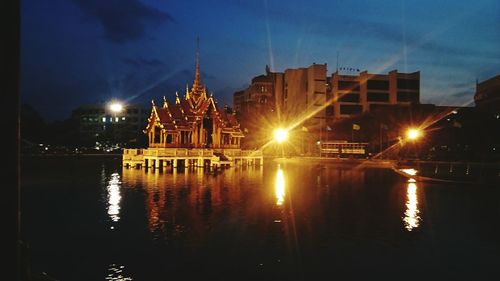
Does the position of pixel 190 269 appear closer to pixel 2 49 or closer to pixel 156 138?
pixel 2 49

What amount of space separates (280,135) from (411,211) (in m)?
82.5

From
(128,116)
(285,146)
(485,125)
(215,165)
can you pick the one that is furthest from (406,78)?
(128,116)

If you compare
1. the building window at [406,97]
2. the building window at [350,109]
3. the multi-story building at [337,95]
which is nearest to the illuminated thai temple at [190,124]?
the multi-story building at [337,95]

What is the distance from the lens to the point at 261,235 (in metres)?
14.7

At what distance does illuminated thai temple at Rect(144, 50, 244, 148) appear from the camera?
5316 cm

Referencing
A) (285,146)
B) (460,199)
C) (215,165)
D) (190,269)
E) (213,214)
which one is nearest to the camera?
(190,269)

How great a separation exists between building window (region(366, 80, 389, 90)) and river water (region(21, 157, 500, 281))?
8648 cm

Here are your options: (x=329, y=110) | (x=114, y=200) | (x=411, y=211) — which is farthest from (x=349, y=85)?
(x=114, y=200)

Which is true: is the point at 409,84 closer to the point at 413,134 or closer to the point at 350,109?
the point at 350,109

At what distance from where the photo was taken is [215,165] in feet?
169

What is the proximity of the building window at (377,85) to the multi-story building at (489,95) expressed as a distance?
22144mm

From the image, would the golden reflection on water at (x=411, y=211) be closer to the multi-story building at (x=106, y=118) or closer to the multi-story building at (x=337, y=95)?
the multi-story building at (x=337, y=95)

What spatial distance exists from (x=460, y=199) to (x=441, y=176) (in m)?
11.6

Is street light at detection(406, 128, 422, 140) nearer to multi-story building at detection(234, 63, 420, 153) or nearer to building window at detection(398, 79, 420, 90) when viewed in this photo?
multi-story building at detection(234, 63, 420, 153)
